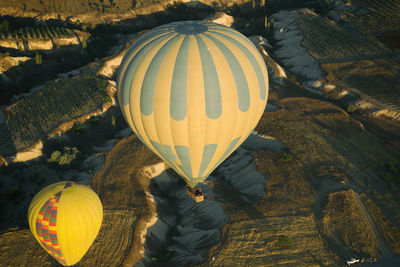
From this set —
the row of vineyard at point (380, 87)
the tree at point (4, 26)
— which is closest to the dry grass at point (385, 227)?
the row of vineyard at point (380, 87)

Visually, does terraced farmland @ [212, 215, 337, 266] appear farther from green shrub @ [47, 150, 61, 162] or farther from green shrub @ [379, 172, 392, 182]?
green shrub @ [47, 150, 61, 162]

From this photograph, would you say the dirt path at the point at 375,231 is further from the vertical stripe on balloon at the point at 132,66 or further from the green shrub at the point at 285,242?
the vertical stripe on balloon at the point at 132,66

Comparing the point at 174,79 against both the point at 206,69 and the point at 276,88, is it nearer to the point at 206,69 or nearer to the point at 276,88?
the point at 206,69

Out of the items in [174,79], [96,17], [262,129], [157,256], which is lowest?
[157,256]

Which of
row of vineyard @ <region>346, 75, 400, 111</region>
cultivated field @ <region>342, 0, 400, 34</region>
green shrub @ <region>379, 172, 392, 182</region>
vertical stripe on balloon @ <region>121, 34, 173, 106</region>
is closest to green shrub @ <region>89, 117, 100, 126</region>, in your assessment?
vertical stripe on balloon @ <region>121, 34, 173, 106</region>

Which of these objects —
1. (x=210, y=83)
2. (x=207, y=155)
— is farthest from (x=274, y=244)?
(x=210, y=83)

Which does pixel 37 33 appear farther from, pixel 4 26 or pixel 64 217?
pixel 64 217

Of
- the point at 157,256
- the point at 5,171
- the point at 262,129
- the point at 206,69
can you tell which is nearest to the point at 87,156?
the point at 5,171
